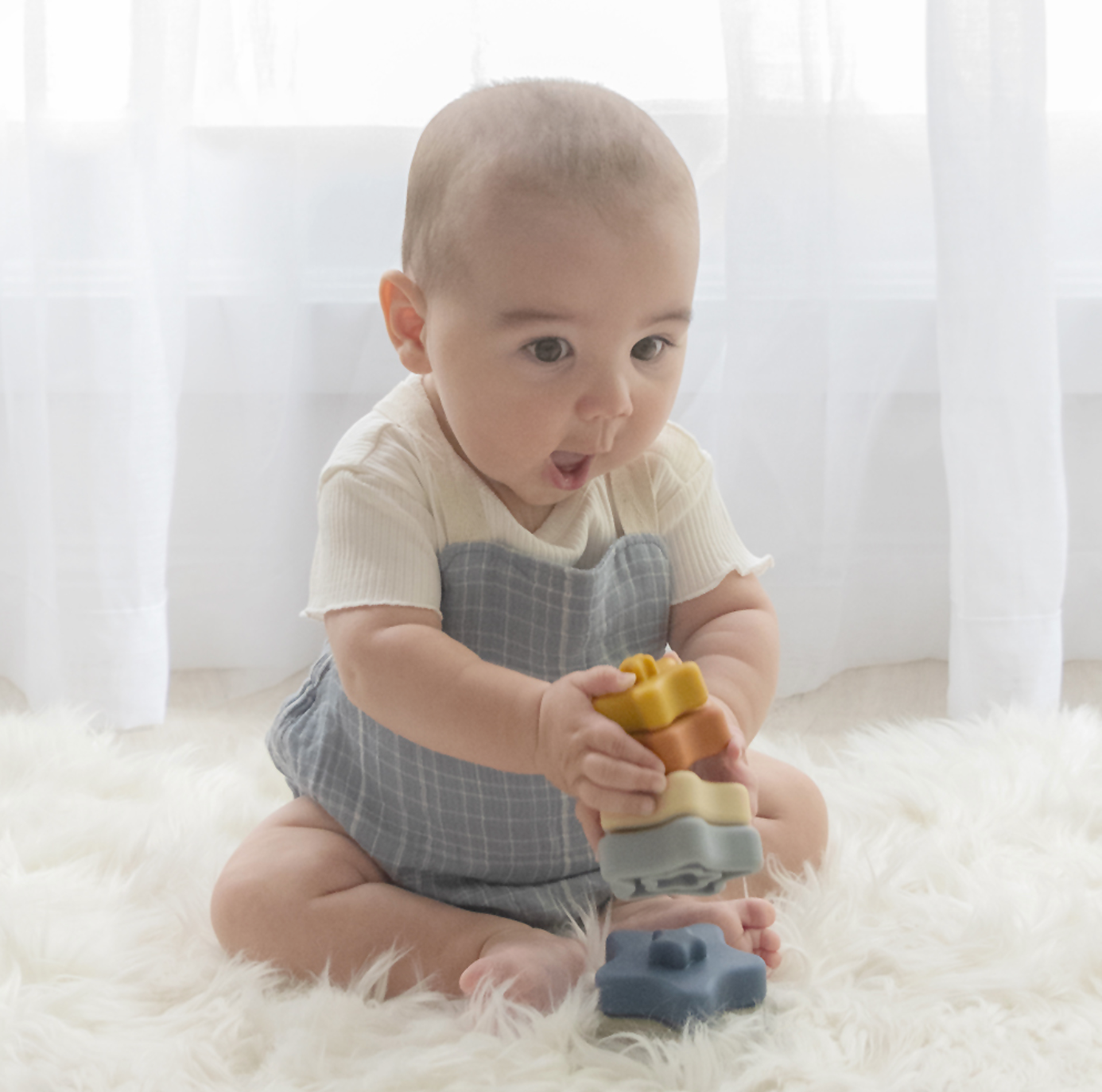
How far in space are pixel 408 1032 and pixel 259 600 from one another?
2.42ft

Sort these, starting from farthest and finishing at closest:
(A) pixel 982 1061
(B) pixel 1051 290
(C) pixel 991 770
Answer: (B) pixel 1051 290 → (C) pixel 991 770 → (A) pixel 982 1061

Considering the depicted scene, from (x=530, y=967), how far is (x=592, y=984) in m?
0.04

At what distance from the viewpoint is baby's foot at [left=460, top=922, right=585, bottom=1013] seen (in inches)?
27.6

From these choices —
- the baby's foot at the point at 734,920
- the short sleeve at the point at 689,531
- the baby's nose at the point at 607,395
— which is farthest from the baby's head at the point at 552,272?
the baby's foot at the point at 734,920

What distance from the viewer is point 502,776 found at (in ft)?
2.64

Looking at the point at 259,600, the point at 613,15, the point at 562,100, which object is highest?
the point at 613,15

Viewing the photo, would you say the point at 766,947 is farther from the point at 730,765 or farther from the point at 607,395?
the point at 607,395

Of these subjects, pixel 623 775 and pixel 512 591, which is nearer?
pixel 623 775

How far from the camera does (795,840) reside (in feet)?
2.81

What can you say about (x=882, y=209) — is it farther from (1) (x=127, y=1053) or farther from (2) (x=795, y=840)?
(1) (x=127, y=1053)

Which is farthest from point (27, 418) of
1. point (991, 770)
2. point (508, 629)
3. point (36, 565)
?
point (991, 770)

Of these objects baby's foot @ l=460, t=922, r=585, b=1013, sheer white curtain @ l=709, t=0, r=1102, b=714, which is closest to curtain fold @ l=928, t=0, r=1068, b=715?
sheer white curtain @ l=709, t=0, r=1102, b=714

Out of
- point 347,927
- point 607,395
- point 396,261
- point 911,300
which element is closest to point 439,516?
point 607,395

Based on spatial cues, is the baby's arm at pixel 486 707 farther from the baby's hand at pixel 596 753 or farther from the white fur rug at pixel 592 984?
the white fur rug at pixel 592 984
